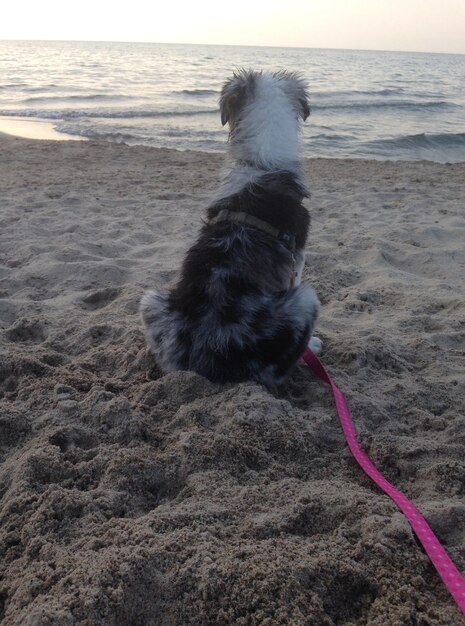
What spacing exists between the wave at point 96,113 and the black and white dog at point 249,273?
16.0 m

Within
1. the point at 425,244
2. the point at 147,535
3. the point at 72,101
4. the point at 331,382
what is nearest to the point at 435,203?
the point at 425,244

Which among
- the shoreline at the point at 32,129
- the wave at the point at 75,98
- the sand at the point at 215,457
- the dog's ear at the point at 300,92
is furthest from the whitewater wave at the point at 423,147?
the wave at the point at 75,98

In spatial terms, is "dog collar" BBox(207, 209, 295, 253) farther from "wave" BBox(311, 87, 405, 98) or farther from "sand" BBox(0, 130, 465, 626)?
"wave" BBox(311, 87, 405, 98)

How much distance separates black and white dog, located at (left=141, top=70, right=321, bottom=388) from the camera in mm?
3244

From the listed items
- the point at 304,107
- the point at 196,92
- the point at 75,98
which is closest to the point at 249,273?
the point at 304,107

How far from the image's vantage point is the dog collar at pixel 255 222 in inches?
139

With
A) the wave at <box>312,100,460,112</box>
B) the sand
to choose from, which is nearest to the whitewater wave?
the wave at <box>312,100,460,112</box>

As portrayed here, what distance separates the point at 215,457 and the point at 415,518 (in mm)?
959

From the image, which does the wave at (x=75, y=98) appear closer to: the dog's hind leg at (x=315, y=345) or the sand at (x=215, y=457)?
the sand at (x=215, y=457)

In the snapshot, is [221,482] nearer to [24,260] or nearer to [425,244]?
[24,260]

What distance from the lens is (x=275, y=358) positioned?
3295mm

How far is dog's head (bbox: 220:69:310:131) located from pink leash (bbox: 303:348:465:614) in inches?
88.9

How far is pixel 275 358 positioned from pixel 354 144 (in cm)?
1335

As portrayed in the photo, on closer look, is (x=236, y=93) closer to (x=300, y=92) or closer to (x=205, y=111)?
(x=300, y=92)
